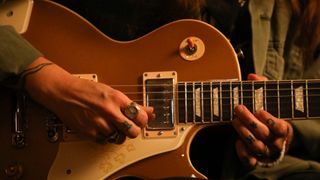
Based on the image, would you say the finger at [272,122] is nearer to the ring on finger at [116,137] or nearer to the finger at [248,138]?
the finger at [248,138]

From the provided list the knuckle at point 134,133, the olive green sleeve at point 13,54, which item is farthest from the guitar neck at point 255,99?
the olive green sleeve at point 13,54

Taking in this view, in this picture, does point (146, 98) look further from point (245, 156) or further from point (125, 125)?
point (245, 156)

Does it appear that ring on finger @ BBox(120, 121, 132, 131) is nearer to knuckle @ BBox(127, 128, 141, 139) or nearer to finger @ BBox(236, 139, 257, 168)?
knuckle @ BBox(127, 128, 141, 139)

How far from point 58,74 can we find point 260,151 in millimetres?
479

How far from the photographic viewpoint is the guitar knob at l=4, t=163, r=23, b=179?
36.4 inches

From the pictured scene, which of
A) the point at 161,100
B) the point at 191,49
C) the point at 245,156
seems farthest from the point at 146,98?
the point at 245,156

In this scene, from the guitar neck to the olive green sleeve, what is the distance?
0.35 m

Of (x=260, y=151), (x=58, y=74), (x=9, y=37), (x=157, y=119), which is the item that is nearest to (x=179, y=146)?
(x=157, y=119)

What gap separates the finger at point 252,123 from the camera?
2.99 ft

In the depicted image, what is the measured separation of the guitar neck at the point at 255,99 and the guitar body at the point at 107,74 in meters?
0.03

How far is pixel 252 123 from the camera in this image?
0.91 m

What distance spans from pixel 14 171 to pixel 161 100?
36 cm

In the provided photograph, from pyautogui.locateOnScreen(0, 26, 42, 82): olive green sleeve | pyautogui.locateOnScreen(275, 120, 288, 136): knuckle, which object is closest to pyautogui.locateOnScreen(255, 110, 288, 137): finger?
pyautogui.locateOnScreen(275, 120, 288, 136): knuckle

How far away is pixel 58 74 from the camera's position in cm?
90
